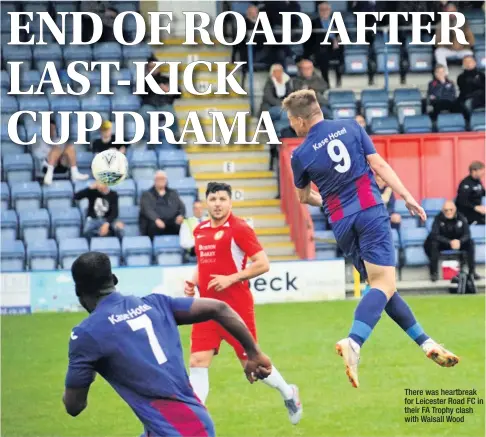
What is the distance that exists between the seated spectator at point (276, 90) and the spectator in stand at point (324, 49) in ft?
4.23

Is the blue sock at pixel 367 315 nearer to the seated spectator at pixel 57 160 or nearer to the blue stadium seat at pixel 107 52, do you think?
the seated spectator at pixel 57 160

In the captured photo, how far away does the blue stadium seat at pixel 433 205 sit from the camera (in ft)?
70.7

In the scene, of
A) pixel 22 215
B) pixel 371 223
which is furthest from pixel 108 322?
pixel 22 215

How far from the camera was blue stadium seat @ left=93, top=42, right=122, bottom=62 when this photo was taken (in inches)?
913

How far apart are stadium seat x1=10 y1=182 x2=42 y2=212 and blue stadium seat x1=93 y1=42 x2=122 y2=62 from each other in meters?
3.43

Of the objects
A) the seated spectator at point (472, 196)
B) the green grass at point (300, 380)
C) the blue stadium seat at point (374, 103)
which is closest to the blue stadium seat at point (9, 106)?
the green grass at point (300, 380)

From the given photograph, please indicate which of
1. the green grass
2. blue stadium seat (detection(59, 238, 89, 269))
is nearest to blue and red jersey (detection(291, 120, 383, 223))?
the green grass

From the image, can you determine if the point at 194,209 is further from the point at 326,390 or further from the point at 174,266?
the point at 326,390

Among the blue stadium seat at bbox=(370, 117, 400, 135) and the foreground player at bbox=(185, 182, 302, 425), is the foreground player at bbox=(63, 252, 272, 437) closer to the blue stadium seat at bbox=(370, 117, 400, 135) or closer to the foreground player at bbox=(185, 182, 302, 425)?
the foreground player at bbox=(185, 182, 302, 425)

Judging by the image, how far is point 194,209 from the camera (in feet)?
64.5

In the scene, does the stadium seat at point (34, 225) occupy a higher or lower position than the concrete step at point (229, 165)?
lower

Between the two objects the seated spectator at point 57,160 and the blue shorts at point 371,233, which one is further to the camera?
the seated spectator at point 57,160

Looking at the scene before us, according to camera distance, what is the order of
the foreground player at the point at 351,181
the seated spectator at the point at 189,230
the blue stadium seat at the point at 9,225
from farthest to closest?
1. the blue stadium seat at the point at 9,225
2. the seated spectator at the point at 189,230
3. the foreground player at the point at 351,181

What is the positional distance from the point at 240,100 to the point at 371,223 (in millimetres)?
15151
